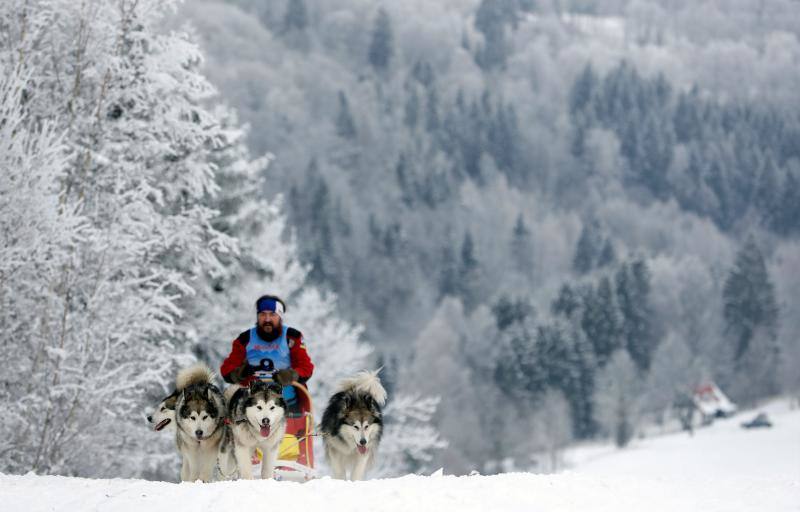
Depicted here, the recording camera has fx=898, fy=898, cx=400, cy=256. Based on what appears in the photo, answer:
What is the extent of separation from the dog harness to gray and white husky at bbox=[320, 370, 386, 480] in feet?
2.11

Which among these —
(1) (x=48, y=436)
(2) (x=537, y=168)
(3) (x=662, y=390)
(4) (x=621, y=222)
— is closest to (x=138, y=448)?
(1) (x=48, y=436)

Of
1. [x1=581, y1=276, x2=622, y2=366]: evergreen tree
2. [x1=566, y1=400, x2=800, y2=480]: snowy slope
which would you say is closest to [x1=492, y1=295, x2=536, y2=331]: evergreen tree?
[x1=581, y1=276, x2=622, y2=366]: evergreen tree

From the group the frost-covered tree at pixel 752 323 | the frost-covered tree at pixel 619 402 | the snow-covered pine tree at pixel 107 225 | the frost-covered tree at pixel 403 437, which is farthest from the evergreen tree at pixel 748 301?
the snow-covered pine tree at pixel 107 225

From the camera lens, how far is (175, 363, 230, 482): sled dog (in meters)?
8.85

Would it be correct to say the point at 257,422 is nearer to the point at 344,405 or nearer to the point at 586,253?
the point at 344,405

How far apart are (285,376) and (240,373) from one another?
2.12 ft

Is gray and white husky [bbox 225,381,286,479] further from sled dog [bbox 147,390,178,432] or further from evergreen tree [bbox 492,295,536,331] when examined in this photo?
evergreen tree [bbox 492,295,536,331]

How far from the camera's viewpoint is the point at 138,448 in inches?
652

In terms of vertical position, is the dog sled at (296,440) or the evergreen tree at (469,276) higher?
the evergreen tree at (469,276)

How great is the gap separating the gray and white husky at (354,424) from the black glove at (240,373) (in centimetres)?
99

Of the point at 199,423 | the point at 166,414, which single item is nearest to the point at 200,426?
the point at 199,423

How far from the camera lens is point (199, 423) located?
28.9 feet

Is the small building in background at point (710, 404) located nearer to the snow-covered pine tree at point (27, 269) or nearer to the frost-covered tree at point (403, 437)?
the frost-covered tree at point (403, 437)

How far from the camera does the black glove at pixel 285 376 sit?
903cm
